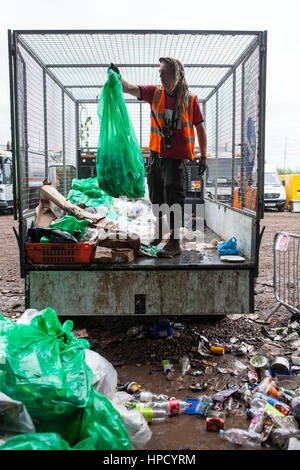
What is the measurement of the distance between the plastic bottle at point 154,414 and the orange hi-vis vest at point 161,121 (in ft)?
6.90

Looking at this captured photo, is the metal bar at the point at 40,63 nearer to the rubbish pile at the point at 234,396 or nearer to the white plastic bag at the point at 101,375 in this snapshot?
the white plastic bag at the point at 101,375

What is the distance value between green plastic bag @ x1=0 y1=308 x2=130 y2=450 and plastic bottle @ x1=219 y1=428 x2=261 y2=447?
688 millimetres

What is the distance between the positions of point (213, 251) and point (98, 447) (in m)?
2.46

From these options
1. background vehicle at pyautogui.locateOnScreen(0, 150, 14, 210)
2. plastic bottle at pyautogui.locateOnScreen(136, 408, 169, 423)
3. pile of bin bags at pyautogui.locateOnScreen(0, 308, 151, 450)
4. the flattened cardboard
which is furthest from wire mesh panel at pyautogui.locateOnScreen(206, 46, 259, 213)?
background vehicle at pyautogui.locateOnScreen(0, 150, 14, 210)

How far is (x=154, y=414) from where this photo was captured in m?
2.38

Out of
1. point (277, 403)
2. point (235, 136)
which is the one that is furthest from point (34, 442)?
point (235, 136)

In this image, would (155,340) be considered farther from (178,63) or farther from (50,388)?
(178,63)

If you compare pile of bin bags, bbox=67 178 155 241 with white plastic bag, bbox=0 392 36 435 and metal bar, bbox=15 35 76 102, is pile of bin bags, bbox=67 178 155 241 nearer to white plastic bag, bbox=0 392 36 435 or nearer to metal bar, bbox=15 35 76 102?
metal bar, bbox=15 35 76 102

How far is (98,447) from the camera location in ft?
5.56

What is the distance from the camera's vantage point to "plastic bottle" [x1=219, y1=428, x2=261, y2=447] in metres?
2.13

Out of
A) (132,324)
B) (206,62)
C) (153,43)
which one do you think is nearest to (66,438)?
(132,324)

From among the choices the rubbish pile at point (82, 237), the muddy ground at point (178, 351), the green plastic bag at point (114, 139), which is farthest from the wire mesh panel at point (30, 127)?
the muddy ground at point (178, 351)

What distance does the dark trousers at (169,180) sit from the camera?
3414 millimetres
